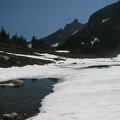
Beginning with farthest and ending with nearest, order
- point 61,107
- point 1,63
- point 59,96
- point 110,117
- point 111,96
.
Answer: point 1,63 → point 59,96 → point 111,96 → point 61,107 → point 110,117

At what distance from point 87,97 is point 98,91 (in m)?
2.91

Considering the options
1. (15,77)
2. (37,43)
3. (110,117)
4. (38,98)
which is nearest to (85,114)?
(110,117)

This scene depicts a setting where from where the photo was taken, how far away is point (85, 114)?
57.5ft

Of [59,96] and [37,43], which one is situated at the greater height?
[37,43]

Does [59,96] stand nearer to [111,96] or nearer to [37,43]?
[111,96]

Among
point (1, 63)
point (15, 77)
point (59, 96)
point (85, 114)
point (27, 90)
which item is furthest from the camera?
point (1, 63)

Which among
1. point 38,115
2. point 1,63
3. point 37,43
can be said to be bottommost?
point 38,115

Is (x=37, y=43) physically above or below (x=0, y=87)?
above

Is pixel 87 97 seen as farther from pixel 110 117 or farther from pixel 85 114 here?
pixel 110 117

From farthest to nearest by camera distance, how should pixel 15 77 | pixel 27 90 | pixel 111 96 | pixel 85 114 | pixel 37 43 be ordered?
pixel 37 43 → pixel 15 77 → pixel 27 90 → pixel 111 96 → pixel 85 114

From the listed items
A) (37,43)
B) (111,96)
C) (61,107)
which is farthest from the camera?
(37,43)

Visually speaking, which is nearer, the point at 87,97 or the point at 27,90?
the point at 87,97

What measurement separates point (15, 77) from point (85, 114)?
24844 millimetres

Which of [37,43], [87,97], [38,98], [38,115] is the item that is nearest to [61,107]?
[38,115]
